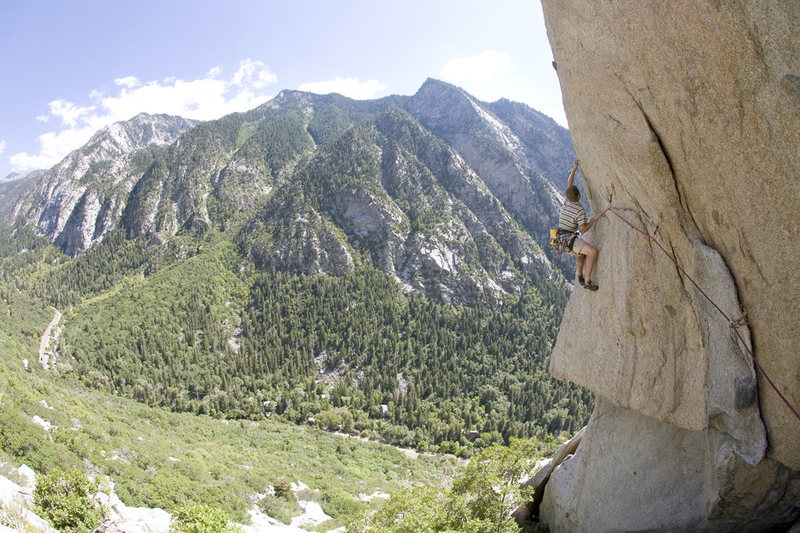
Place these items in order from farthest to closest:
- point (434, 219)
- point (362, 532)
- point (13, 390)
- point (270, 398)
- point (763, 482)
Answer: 1. point (434, 219)
2. point (270, 398)
3. point (13, 390)
4. point (362, 532)
5. point (763, 482)

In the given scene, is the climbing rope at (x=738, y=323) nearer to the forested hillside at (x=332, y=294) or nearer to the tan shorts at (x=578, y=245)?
the tan shorts at (x=578, y=245)

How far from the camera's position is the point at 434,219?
154 meters

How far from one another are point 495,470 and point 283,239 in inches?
5357

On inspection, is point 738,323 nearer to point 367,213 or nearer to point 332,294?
point 332,294

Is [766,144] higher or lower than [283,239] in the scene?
lower

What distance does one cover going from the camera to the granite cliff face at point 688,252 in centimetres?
653

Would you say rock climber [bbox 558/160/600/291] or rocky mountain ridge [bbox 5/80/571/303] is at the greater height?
rocky mountain ridge [bbox 5/80/571/303]

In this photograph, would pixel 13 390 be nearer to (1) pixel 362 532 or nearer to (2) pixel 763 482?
(1) pixel 362 532

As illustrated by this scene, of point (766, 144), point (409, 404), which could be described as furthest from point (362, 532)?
point (409, 404)

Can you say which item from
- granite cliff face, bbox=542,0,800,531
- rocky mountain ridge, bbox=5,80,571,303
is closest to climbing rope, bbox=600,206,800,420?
granite cliff face, bbox=542,0,800,531

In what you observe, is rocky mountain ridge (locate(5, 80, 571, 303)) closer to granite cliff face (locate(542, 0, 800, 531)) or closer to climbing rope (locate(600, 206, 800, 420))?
granite cliff face (locate(542, 0, 800, 531))

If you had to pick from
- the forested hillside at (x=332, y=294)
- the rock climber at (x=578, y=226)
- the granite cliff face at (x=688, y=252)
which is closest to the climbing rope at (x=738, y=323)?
the granite cliff face at (x=688, y=252)

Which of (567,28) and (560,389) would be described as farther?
(560,389)

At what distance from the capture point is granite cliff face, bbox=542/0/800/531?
653 centimetres
